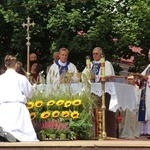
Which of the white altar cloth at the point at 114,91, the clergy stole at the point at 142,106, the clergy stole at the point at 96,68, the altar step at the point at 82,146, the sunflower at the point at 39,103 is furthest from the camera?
the clergy stole at the point at 142,106

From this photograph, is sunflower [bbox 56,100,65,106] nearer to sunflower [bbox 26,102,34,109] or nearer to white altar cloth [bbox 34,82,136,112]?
white altar cloth [bbox 34,82,136,112]

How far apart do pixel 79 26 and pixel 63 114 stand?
12.0m

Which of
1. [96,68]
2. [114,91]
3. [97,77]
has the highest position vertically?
[96,68]

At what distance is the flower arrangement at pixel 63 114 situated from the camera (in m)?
10.1

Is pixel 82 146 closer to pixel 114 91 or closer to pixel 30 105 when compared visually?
pixel 30 105

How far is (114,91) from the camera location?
36.0ft

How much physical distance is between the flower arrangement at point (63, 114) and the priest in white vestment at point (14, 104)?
0.51 metres

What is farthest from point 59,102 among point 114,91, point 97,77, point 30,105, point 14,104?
point 97,77

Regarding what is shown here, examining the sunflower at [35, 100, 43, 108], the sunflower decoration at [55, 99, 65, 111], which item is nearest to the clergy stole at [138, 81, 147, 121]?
the sunflower decoration at [55, 99, 65, 111]

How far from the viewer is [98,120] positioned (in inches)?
416

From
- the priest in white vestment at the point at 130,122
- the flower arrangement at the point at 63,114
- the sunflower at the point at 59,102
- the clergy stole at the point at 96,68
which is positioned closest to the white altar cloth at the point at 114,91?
the flower arrangement at the point at 63,114

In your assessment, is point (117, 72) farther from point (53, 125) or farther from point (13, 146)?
point (13, 146)

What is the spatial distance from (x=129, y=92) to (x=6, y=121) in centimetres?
289

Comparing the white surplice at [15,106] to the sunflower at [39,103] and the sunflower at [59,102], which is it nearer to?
the sunflower at [39,103]
